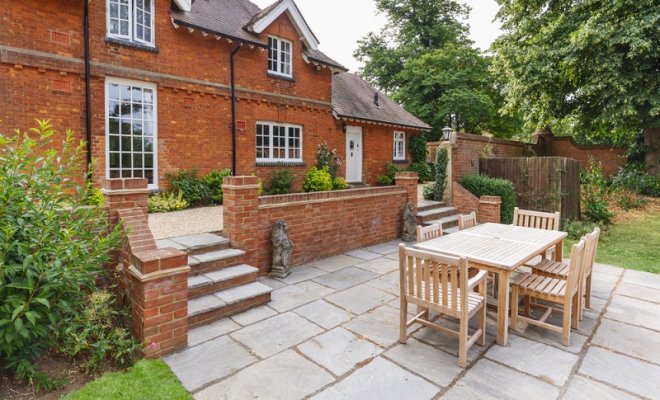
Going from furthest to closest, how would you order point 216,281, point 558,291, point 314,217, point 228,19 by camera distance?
point 228,19
point 314,217
point 216,281
point 558,291

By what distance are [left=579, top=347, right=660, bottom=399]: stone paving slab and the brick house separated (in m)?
9.23

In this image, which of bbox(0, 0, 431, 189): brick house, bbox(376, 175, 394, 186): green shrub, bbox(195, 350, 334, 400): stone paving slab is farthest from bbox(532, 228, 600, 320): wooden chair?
bbox(376, 175, 394, 186): green shrub

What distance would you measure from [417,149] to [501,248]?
546 inches

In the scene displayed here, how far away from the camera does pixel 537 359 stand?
3467mm

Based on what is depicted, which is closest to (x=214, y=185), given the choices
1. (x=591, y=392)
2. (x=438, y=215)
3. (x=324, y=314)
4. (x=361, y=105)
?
(x=438, y=215)

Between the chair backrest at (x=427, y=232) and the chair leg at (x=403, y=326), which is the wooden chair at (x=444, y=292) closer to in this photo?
the chair leg at (x=403, y=326)

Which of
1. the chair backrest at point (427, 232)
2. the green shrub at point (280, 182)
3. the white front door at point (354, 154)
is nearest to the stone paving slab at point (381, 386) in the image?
the chair backrest at point (427, 232)

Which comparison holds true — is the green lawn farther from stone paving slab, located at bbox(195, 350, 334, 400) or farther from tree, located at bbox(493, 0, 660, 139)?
stone paving slab, located at bbox(195, 350, 334, 400)

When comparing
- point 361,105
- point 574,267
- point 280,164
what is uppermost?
point 361,105

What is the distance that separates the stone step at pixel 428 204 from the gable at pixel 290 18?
22.3 ft

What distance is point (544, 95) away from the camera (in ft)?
47.3

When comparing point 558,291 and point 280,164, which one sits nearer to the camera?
point 558,291

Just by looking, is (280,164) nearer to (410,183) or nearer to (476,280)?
(410,183)

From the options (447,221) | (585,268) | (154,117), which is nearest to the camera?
(585,268)
